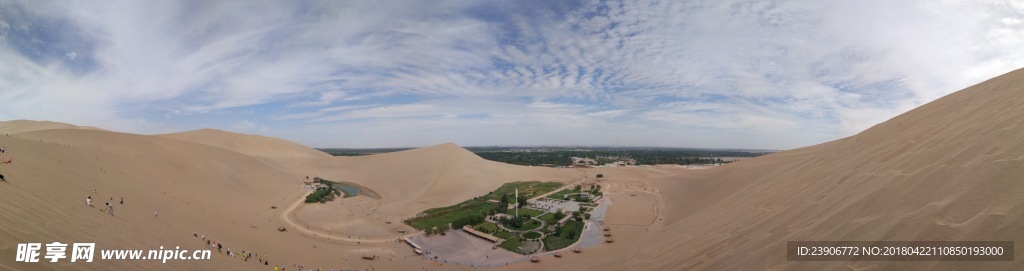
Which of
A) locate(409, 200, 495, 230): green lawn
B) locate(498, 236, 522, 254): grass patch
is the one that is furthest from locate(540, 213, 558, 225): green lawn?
locate(409, 200, 495, 230): green lawn

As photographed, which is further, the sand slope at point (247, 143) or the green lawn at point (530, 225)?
the sand slope at point (247, 143)

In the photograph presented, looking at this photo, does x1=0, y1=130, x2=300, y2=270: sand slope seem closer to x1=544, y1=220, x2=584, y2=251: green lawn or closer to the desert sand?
the desert sand

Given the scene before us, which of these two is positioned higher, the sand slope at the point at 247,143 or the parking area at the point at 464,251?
the sand slope at the point at 247,143

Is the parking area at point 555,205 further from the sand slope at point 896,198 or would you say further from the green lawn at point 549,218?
the sand slope at point 896,198

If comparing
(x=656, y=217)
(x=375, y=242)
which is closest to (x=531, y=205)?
(x=656, y=217)

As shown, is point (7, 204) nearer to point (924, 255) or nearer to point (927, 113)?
point (924, 255)

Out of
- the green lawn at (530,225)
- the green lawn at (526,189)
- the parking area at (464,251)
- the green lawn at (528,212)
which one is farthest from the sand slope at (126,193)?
the green lawn at (526,189)

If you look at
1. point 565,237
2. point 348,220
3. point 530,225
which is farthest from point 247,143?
point 565,237
